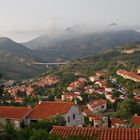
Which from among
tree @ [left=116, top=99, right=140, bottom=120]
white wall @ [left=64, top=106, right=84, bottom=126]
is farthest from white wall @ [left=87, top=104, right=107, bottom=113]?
white wall @ [left=64, top=106, right=84, bottom=126]

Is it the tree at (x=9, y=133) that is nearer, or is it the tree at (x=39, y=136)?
the tree at (x=39, y=136)

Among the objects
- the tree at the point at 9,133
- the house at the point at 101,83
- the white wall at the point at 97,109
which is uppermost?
the tree at the point at 9,133

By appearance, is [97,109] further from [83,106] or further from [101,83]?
[101,83]

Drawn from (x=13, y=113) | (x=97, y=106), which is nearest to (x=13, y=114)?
(x=13, y=113)

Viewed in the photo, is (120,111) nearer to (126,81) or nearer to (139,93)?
(139,93)

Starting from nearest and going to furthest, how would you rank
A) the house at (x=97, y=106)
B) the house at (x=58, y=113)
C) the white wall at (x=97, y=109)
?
the house at (x=58, y=113) → the house at (x=97, y=106) → the white wall at (x=97, y=109)

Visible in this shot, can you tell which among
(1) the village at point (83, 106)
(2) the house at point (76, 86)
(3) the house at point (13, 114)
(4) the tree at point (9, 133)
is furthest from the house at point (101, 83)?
(4) the tree at point (9, 133)

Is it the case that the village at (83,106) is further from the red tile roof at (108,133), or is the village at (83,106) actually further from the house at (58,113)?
the red tile roof at (108,133)
